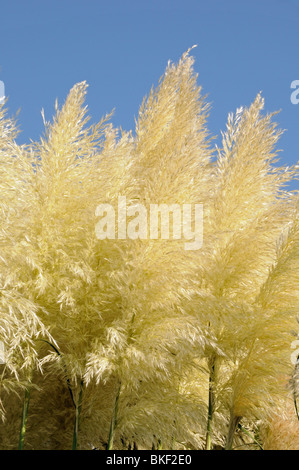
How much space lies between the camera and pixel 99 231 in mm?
4918

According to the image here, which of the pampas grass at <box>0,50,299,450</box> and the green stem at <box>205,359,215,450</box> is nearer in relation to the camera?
the pampas grass at <box>0,50,299,450</box>

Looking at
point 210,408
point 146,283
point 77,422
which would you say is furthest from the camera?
point 210,408

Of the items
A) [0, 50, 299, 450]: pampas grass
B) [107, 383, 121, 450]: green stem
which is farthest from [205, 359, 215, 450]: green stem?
[107, 383, 121, 450]: green stem

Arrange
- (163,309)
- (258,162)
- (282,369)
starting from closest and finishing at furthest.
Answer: (282,369), (163,309), (258,162)

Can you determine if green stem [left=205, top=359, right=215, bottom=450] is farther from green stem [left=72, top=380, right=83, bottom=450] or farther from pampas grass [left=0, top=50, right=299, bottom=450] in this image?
green stem [left=72, top=380, right=83, bottom=450]

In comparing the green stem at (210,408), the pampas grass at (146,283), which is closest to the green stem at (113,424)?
the pampas grass at (146,283)

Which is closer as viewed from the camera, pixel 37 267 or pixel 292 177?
pixel 37 267

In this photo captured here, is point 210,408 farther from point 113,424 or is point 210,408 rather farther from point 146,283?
point 146,283

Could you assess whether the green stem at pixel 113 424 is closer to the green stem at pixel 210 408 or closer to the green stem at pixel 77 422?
the green stem at pixel 77 422

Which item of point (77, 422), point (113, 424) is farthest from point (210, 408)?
point (77, 422)

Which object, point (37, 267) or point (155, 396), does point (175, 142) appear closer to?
point (37, 267)

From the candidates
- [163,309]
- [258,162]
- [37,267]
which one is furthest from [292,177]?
[37,267]

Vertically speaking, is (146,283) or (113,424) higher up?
(146,283)

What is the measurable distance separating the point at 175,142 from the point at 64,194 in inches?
51.8
